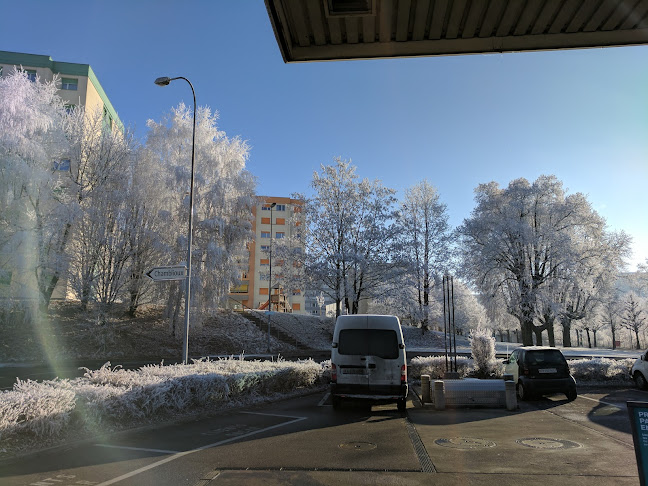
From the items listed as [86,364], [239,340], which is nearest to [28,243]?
[86,364]

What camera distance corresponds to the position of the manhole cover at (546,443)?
685cm

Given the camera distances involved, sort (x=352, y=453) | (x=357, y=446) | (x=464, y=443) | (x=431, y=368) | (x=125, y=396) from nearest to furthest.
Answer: (x=352, y=453) → (x=357, y=446) → (x=464, y=443) → (x=125, y=396) → (x=431, y=368)

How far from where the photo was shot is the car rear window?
12344mm

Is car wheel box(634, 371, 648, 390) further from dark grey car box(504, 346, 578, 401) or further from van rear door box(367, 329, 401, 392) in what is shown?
van rear door box(367, 329, 401, 392)

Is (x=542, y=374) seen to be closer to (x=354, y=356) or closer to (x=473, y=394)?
(x=473, y=394)

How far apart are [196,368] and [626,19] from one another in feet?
35.4

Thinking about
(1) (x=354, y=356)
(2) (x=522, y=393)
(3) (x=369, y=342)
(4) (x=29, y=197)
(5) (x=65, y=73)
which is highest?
(5) (x=65, y=73)

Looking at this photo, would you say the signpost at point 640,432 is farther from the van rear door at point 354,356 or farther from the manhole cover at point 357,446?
the van rear door at point 354,356

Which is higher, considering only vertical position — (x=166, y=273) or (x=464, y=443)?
(x=166, y=273)

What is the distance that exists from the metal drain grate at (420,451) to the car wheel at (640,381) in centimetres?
1041

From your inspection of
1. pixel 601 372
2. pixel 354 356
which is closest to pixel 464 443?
pixel 354 356

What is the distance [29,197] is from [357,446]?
26.1 meters

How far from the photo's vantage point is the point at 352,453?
639cm

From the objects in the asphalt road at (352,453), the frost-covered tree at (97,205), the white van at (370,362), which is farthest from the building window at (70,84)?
Result: the asphalt road at (352,453)
